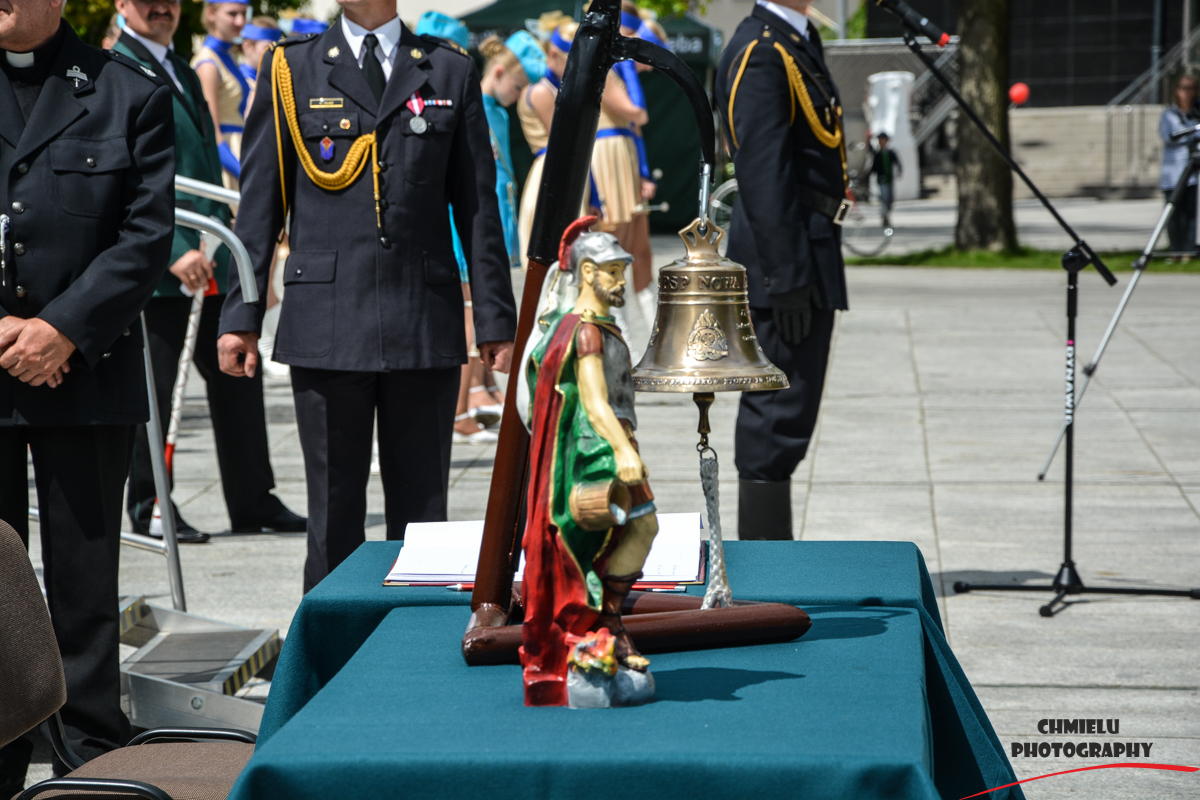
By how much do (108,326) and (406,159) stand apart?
2.86ft

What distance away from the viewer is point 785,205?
453cm

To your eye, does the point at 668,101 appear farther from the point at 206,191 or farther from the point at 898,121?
the point at 206,191

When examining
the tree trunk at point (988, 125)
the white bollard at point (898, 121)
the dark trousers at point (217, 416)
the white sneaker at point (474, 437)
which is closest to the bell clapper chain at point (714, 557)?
the dark trousers at point (217, 416)

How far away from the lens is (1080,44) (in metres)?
39.9

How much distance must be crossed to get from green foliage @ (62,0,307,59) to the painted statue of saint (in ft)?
58.1

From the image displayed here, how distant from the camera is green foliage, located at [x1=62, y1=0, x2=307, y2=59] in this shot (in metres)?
19.5

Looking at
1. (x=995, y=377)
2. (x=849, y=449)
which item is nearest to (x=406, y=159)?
(x=849, y=449)

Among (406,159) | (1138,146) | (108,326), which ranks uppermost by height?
(406,159)

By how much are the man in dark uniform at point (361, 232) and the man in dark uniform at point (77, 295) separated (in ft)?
1.12

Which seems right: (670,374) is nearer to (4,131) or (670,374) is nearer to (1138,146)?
(4,131)

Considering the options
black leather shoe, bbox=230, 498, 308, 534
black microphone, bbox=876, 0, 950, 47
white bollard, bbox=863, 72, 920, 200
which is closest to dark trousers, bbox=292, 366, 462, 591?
black microphone, bbox=876, 0, 950, 47

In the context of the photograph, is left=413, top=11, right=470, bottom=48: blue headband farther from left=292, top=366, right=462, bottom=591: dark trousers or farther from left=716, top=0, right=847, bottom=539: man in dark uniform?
left=292, top=366, right=462, bottom=591: dark trousers

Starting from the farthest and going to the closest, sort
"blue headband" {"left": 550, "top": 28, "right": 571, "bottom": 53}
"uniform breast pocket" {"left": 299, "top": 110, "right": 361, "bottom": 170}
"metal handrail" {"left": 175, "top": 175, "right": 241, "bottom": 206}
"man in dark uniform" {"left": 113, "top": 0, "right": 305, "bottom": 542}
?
"blue headband" {"left": 550, "top": 28, "right": 571, "bottom": 53} < "man in dark uniform" {"left": 113, "top": 0, "right": 305, "bottom": 542} < "metal handrail" {"left": 175, "top": 175, "right": 241, "bottom": 206} < "uniform breast pocket" {"left": 299, "top": 110, "right": 361, "bottom": 170}

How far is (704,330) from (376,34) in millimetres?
1871
